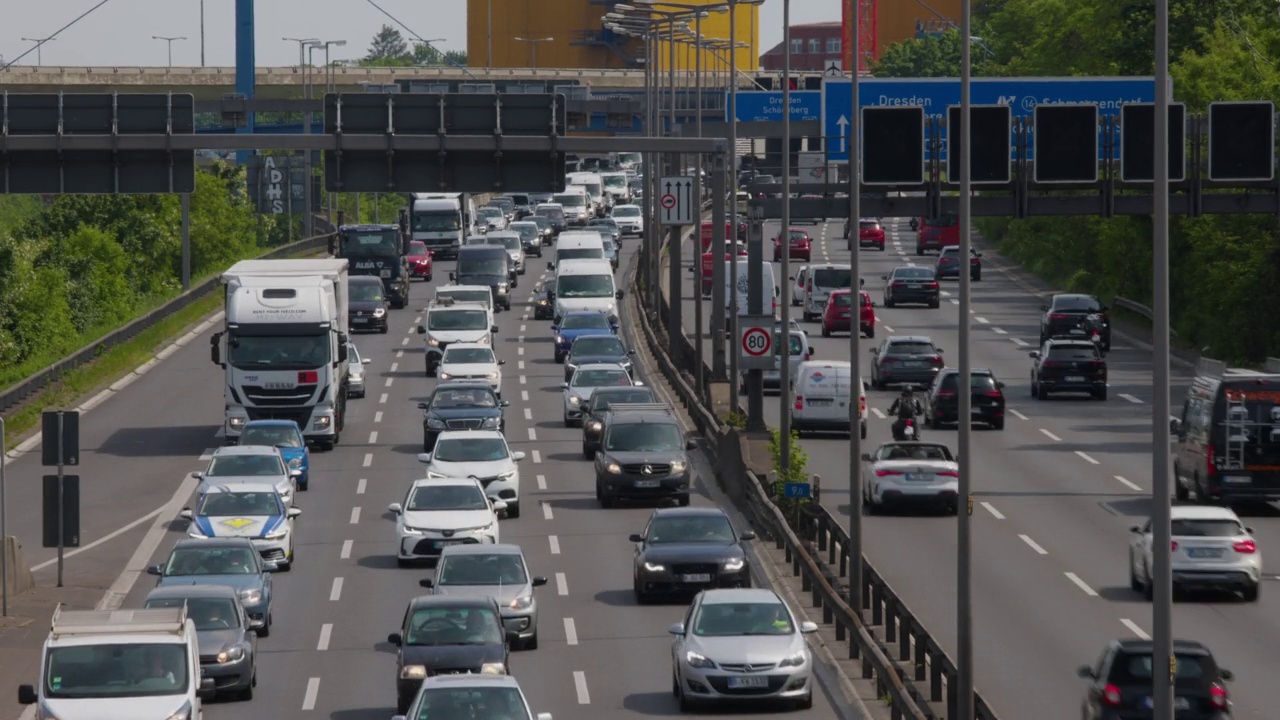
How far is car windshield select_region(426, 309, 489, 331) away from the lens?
202 ft

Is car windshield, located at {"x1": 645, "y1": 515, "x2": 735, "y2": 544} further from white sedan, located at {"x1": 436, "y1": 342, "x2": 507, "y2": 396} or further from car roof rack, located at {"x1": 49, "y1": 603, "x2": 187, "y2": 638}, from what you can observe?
white sedan, located at {"x1": 436, "y1": 342, "x2": 507, "y2": 396}

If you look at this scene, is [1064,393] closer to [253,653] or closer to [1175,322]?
[1175,322]

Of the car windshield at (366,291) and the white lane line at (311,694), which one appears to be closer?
the white lane line at (311,694)

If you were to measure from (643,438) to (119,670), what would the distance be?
21.0m

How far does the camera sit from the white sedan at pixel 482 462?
39688 millimetres

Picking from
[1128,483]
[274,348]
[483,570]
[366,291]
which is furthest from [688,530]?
[366,291]

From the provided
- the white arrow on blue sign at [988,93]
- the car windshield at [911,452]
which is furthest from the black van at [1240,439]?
the white arrow on blue sign at [988,93]

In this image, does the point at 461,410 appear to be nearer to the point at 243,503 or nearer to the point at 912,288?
the point at 243,503

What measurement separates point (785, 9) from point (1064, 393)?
22.6m

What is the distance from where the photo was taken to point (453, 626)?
24641mm

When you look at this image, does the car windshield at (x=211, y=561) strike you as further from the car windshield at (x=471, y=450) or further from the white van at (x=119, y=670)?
the car windshield at (x=471, y=450)

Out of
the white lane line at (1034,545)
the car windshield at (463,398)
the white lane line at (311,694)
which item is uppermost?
the car windshield at (463,398)

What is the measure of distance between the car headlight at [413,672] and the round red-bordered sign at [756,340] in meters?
19.0

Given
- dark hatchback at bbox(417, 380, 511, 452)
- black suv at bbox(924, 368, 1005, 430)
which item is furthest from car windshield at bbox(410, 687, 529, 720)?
black suv at bbox(924, 368, 1005, 430)
